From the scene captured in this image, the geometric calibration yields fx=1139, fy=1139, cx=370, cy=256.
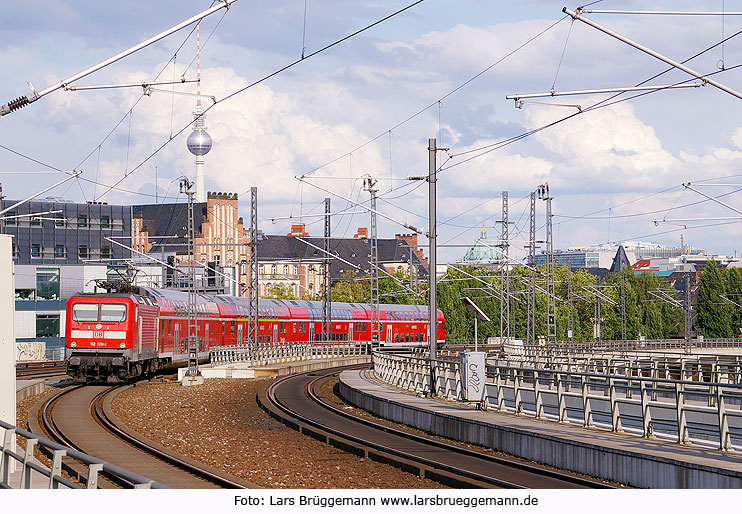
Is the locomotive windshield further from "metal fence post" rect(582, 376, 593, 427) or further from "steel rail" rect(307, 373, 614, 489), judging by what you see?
"metal fence post" rect(582, 376, 593, 427)

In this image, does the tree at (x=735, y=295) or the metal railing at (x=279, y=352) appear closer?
the metal railing at (x=279, y=352)

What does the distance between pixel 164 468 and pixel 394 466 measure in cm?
420

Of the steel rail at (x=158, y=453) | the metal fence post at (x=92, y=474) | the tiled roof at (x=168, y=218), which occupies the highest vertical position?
the tiled roof at (x=168, y=218)

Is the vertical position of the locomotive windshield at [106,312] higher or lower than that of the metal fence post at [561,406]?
higher

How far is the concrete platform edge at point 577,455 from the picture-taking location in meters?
15.9

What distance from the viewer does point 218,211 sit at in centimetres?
Result: 16300

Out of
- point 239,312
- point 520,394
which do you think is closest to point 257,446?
point 520,394

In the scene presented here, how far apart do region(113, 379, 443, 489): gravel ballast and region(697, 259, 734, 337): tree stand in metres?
85.3

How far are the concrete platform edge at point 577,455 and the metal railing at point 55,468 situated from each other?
7.58 meters

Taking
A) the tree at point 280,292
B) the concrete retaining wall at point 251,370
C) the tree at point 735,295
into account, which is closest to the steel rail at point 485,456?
the concrete retaining wall at point 251,370

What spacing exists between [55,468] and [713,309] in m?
114

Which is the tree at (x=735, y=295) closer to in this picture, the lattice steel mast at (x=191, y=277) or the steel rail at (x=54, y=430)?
the lattice steel mast at (x=191, y=277)
